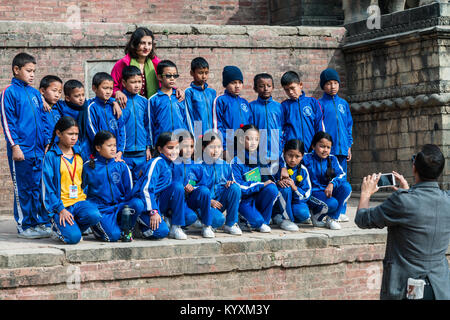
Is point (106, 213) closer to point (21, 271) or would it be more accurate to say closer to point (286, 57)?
point (21, 271)

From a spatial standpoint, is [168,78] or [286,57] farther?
[286,57]

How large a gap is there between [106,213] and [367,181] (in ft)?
9.42

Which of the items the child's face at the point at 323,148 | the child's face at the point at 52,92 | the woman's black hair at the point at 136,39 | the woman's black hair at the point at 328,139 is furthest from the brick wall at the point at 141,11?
the child's face at the point at 323,148

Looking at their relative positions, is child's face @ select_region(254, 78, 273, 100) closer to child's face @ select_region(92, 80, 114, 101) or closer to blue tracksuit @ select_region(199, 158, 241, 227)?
blue tracksuit @ select_region(199, 158, 241, 227)

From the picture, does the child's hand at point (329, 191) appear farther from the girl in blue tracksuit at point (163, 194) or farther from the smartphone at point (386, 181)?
the smartphone at point (386, 181)

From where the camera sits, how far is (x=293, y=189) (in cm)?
807

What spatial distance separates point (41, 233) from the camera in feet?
24.2

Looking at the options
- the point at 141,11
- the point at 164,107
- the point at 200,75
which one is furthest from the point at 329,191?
the point at 141,11

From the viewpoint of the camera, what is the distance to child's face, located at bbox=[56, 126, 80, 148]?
6.97 meters

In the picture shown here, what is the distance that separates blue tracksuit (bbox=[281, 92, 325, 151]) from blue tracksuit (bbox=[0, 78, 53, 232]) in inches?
112

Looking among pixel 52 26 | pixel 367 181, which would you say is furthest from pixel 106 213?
pixel 52 26

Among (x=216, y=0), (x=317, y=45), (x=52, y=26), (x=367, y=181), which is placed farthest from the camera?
(x=216, y=0)

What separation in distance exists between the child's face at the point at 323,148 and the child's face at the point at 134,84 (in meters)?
2.06

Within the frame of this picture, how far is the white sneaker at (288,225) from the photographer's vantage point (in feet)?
26.0
